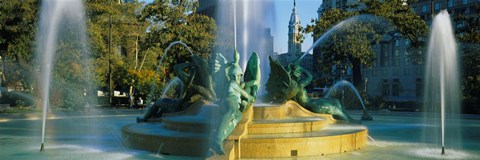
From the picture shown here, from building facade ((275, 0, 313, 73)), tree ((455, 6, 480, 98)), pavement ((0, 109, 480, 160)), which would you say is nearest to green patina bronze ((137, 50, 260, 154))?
pavement ((0, 109, 480, 160))

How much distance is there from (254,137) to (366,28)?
2776cm

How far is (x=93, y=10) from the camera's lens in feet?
121

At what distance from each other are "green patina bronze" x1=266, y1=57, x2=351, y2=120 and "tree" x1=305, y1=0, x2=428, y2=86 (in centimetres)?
2164

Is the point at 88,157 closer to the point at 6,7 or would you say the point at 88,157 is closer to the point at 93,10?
the point at 6,7

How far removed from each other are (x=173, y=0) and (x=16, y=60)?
15.2m

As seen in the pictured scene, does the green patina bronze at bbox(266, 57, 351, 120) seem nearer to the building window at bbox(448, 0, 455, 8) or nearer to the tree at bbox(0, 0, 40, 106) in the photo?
the tree at bbox(0, 0, 40, 106)

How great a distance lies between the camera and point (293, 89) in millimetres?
15016

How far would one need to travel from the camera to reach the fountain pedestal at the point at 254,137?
10.9 metres

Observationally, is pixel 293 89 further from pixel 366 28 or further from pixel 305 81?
pixel 366 28

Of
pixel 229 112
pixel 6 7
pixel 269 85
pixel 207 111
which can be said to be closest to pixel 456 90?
pixel 269 85

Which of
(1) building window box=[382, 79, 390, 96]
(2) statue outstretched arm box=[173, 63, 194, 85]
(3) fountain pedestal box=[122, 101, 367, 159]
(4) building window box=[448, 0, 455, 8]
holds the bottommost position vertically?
(3) fountain pedestal box=[122, 101, 367, 159]

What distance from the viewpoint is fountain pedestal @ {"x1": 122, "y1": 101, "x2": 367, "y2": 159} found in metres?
10.9

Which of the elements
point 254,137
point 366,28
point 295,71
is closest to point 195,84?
point 295,71

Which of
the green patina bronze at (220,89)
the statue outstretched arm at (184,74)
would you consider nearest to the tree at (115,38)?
the statue outstretched arm at (184,74)
